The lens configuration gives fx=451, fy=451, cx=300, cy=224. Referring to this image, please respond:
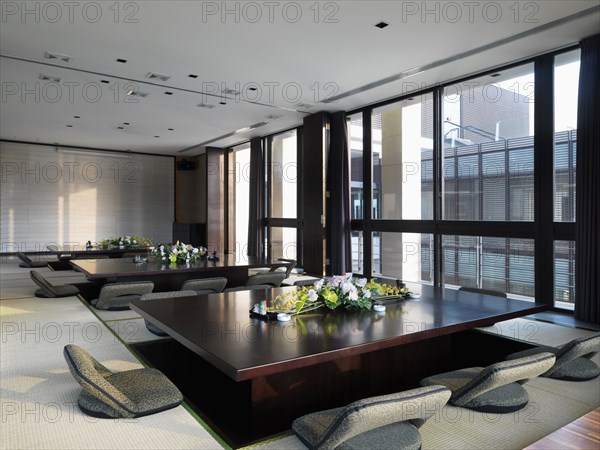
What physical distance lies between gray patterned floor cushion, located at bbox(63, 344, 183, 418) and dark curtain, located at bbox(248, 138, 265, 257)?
29.3 feet

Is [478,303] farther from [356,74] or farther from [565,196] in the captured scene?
[356,74]

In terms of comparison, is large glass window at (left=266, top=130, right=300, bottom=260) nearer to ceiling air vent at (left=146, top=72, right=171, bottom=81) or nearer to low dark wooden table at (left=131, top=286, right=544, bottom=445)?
ceiling air vent at (left=146, top=72, right=171, bottom=81)

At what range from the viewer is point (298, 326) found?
2762 mm

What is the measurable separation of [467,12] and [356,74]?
86.2 inches

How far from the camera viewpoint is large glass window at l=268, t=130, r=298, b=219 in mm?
10797

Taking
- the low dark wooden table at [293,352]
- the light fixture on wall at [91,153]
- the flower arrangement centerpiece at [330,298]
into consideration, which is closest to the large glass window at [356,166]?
the low dark wooden table at [293,352]

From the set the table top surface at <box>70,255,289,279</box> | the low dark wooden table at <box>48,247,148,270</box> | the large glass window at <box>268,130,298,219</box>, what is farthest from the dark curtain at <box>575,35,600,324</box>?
the low dark wooden table at <box>48,247,148,270</box>

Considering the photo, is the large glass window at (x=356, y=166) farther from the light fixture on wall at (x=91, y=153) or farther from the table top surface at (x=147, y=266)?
the light fixture on wall at (x=91, y=153)

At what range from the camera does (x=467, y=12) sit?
4.80 m

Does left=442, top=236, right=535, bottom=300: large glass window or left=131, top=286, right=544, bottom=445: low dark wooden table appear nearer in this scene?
left=131, top=286, right=544, bottom=445: low dark wooden table

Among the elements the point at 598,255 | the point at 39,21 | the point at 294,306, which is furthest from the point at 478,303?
the point at 39,21

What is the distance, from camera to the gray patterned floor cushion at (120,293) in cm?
502

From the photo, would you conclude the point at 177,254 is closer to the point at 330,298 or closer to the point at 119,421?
the point at 330,298

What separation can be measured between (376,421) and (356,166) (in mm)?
7461
